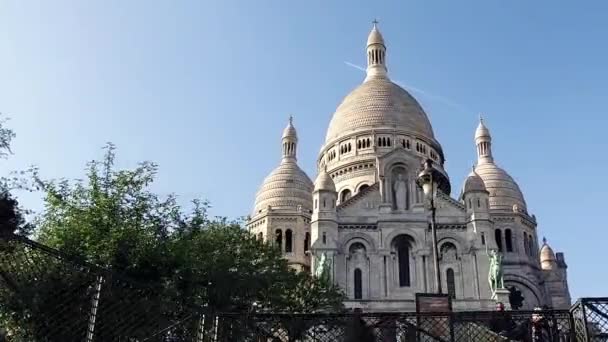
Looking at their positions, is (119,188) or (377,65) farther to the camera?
(377,65)

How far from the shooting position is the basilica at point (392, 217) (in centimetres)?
4625

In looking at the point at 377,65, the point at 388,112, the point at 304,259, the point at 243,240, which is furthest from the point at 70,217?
the point at 377,65

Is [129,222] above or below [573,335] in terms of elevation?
above

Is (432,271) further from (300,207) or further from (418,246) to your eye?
(300,207)

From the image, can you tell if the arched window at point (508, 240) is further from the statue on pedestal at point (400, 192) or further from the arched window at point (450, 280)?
the statue on pedestal at point (400, 192)

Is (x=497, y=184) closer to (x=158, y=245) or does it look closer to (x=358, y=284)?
(x=358, y=284)

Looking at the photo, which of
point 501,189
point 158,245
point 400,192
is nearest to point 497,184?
point 501,189

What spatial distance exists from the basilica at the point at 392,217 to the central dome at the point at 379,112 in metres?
0.13

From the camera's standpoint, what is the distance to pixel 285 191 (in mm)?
58219

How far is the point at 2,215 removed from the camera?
9.07 meters

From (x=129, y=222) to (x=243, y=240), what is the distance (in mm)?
6908

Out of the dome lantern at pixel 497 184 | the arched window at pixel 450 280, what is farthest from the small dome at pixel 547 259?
the arched window at pixel 450 280

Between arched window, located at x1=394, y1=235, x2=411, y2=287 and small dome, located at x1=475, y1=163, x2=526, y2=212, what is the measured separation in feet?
48.9

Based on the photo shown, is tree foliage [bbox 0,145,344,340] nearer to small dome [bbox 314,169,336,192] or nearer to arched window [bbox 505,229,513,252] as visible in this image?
small dome [bbox 314,169,336,192]
